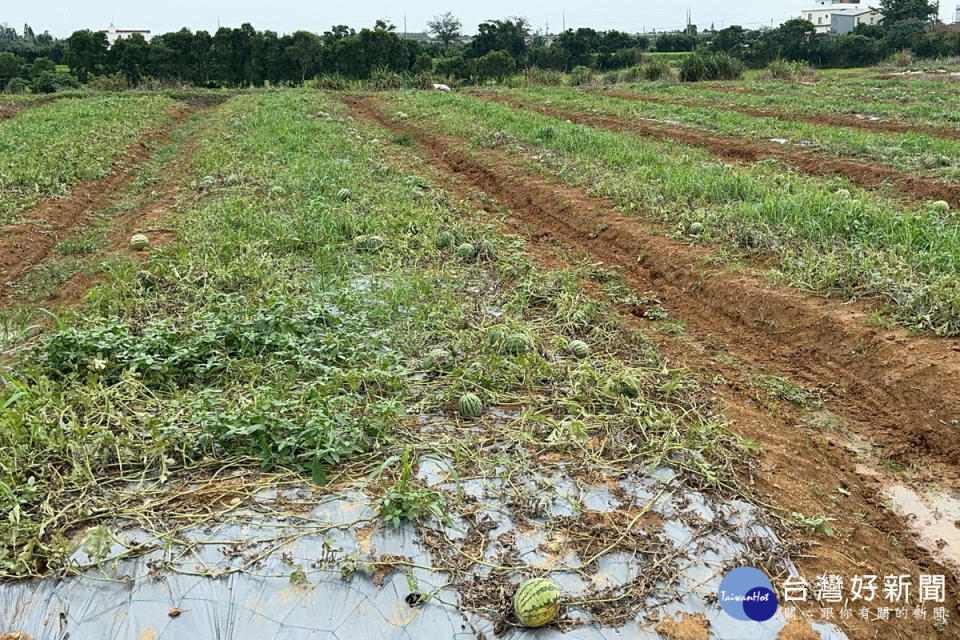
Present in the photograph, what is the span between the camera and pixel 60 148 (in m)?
12.5

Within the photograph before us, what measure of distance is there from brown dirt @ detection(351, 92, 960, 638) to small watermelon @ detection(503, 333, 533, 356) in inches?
46.8

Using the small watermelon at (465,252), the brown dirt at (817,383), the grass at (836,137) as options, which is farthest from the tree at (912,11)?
the small watermelon at (465,252)

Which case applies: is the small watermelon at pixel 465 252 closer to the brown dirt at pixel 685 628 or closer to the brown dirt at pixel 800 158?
the brown dirt at pixel 685 628

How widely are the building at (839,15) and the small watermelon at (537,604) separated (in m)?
81.7

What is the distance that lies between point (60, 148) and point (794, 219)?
1269 centimetres

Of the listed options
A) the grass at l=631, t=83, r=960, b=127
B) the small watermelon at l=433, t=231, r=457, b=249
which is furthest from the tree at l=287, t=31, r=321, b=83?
the small watermelon at l=433, t=231, r=457, b=249

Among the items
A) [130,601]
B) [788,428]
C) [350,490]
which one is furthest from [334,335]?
[788,428]

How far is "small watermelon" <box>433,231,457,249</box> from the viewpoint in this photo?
7148 mm

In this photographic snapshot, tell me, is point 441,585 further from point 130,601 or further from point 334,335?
point 334,335

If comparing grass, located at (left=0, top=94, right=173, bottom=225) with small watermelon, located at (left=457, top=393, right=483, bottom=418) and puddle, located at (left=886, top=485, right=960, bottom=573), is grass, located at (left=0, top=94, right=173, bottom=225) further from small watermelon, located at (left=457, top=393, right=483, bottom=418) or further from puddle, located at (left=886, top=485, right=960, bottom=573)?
puddle, located at (left=886, top=485, right=960, bottom=573)

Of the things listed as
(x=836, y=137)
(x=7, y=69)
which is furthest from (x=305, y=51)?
(x=836, y=137)

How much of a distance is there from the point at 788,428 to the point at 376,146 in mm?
11470

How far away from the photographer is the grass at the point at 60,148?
9.84 metres

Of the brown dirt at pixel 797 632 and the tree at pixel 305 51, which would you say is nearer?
the brown dirt at pixel 797 632
